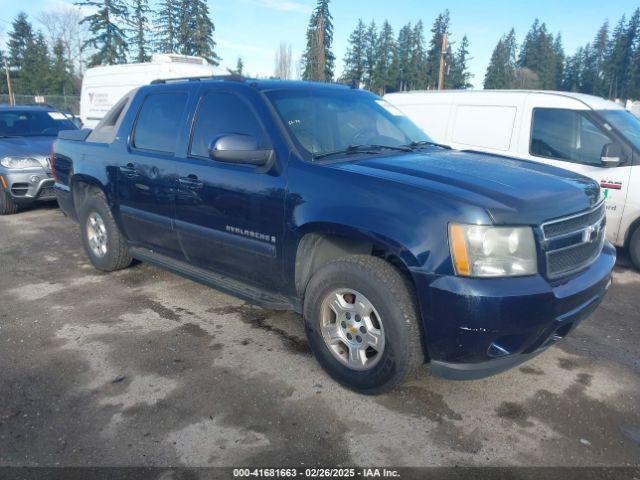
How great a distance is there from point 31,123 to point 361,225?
8.88 metres

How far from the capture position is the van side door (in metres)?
5.75

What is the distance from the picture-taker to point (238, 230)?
3.62 m

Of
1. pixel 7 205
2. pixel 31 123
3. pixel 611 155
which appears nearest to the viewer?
pixel 611 155

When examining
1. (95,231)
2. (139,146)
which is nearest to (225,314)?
(139,146)

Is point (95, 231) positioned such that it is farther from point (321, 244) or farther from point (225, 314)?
point (321, 244)

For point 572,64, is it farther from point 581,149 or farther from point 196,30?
point 581,149

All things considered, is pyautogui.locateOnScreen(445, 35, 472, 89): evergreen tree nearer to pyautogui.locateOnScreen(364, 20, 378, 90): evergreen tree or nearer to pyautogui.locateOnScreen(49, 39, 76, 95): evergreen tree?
pyautogui.locateOnScreen(364, 20, 378, 90): evergreen tree

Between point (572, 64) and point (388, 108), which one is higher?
point (572, 64)

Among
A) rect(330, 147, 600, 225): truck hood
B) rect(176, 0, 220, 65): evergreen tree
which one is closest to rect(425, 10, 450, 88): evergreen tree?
rect(176, 0, 220, 65): evergreen tree

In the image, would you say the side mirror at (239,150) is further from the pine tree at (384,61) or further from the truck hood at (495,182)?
the pine tree at (384,61)

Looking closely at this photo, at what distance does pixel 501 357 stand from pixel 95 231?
172 inches

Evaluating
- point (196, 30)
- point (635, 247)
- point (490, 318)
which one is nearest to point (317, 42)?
point (196, 30)

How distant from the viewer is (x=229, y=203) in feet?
11.9

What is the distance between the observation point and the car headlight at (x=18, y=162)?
8.11 metres
